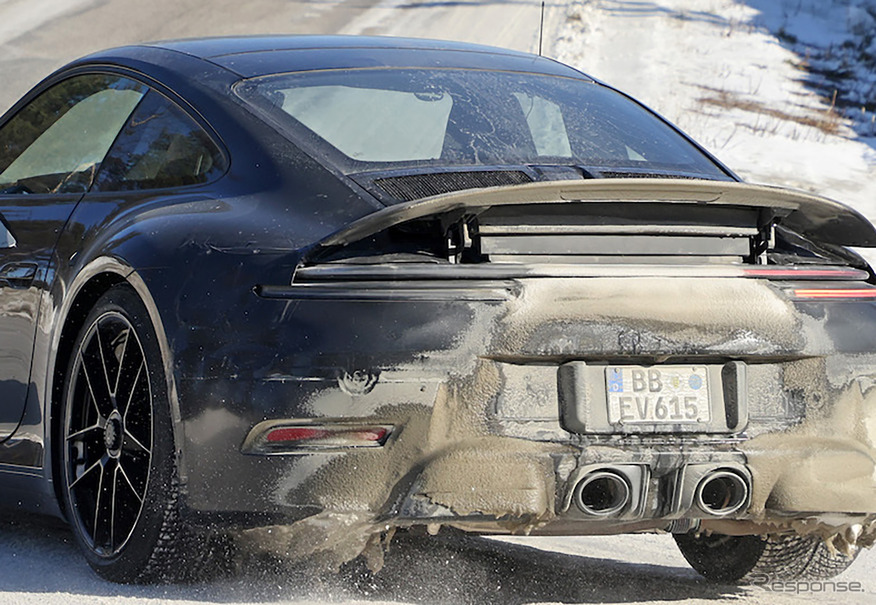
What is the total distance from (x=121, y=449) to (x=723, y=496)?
1.56 m

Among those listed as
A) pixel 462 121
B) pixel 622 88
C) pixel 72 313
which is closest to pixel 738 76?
pixel 622 88

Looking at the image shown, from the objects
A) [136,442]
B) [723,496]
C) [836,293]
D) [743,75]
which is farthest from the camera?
[743,75]

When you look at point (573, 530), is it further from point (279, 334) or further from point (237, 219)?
point (237, 219)

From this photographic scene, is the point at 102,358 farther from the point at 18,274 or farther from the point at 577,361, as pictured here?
the point at 577,361

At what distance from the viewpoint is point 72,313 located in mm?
3824

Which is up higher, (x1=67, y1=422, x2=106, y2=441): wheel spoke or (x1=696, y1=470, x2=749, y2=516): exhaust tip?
(x1=696, y1=470, x2=749, y2=516): exhaust tip

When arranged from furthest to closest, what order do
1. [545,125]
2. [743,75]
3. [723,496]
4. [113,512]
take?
[743,75], [545,125], [113,512], [723,496]

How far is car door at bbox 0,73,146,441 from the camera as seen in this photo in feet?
13.4

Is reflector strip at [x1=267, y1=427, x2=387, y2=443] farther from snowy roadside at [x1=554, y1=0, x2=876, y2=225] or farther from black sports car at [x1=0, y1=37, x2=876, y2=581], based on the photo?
snowy roadside at [x1=554, y1=0, x2=876, y2=225]

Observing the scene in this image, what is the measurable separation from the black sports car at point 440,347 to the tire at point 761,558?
0.91 ft

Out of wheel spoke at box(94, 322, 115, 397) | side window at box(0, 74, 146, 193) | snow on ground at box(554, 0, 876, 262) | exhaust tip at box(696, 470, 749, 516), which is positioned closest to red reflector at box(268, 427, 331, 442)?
wheel spoke at box(94, 322, 115, 397)

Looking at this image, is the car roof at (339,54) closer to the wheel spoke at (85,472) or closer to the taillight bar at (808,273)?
the wheel spoke at (85,472)

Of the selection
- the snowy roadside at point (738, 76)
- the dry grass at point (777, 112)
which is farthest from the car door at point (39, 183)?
the dry grass at point (777, 112)

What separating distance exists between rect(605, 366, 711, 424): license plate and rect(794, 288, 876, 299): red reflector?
0.34m
